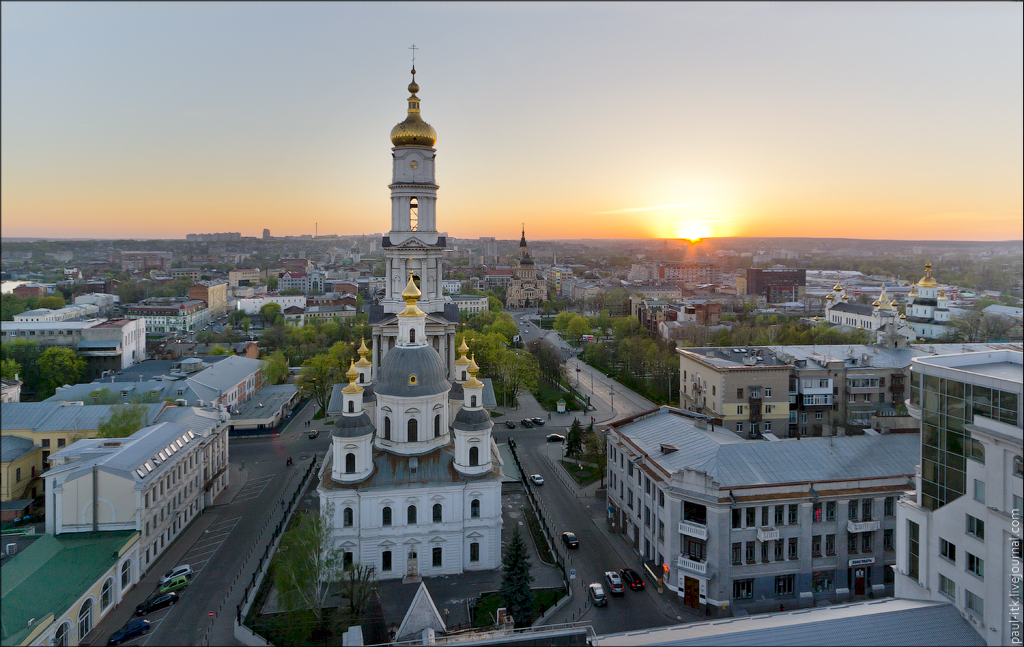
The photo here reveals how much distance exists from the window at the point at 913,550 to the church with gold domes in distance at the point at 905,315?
3145 cm

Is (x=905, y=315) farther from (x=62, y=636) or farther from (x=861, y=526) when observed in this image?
(x=62, y=636)

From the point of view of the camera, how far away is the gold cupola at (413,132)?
125ft

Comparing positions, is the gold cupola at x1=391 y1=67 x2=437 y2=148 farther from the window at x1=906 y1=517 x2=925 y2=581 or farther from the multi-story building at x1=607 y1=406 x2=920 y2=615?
the window at x1=906 y1=517 x2=925 y2=581

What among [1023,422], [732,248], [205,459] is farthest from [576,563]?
[732,248]

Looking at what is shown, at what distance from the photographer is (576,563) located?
25.7 metres

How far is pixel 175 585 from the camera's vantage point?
23.5 meters

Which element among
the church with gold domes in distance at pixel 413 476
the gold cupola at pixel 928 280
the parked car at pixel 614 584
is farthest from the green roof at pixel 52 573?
the gold cupola at pixel 928 280

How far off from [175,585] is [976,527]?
2560cm

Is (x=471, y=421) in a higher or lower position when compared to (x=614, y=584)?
higher

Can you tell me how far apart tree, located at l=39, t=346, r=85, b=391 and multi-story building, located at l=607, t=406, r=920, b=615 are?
2029 inches

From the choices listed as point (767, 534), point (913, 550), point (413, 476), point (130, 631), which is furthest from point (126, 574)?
point (913, 550)

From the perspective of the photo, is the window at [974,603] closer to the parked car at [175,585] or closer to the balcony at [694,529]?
the balcony at [694,529]

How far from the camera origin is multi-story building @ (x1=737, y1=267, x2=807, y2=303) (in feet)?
324

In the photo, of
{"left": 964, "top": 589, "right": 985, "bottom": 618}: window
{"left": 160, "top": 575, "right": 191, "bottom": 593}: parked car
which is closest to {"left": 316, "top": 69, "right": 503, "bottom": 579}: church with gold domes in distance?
{"left": 160, "top": 575, "right": 191, "bottom": 593}: parked car
